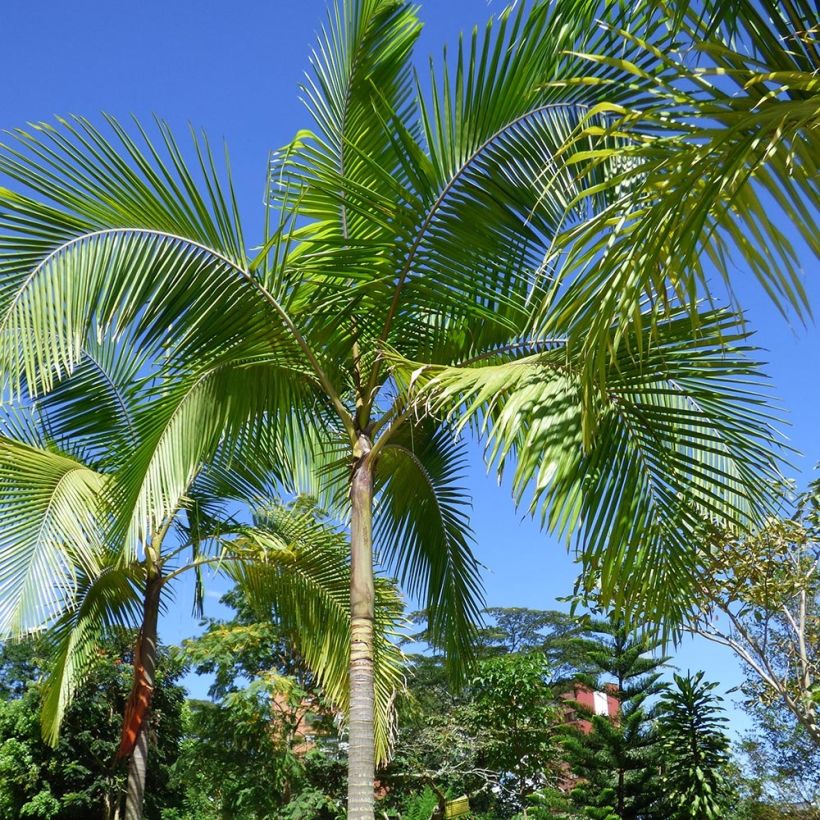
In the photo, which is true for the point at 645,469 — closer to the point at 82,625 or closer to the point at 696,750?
the point at 82,625

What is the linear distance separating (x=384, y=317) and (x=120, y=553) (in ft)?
6.15

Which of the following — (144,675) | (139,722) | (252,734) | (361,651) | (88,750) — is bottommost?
(361,651)

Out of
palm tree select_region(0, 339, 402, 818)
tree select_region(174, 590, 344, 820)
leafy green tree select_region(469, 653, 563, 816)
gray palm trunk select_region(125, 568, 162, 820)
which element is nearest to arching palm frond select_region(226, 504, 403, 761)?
palm tree select_region(0, 339, 402, 818)

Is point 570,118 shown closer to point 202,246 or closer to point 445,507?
point 202,246

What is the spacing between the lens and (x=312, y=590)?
7641mm

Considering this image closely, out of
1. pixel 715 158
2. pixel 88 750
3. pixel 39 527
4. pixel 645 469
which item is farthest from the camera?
pixel 88 750

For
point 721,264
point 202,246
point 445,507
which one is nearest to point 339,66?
point 202,246

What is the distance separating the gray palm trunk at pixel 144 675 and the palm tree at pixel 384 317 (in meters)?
4.17

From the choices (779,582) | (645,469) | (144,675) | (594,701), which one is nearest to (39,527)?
(144,675)

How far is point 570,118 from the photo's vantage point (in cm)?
467

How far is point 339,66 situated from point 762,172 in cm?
355

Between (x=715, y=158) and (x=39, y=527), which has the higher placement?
(x=39, y=527)

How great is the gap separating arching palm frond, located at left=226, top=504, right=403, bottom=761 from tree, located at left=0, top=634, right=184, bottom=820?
8997 mm

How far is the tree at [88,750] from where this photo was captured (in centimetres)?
1669
